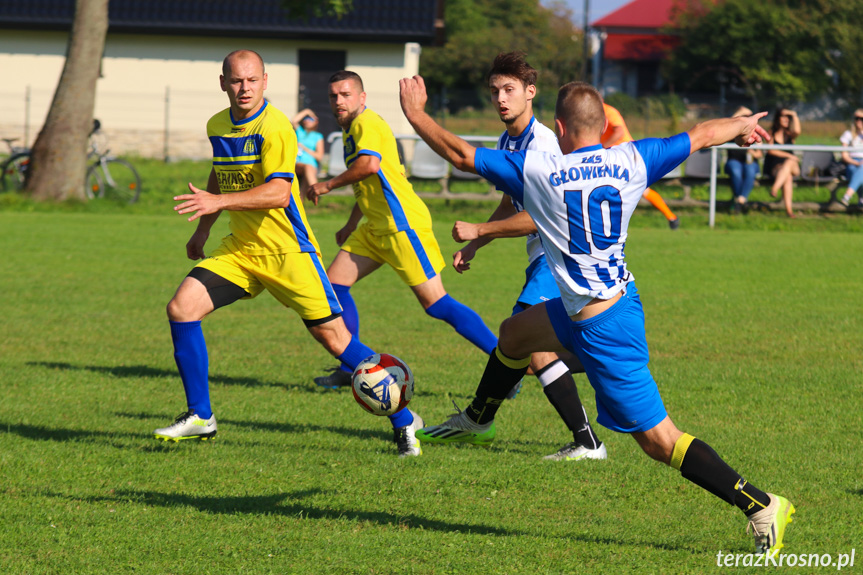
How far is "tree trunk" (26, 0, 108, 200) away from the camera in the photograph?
701 inches

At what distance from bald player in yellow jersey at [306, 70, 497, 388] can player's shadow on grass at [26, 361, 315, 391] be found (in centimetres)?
28

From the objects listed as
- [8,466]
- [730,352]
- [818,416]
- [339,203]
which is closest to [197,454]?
[8,466]

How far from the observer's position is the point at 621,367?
3.87m

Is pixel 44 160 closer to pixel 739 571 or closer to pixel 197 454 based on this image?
pixel 197 454

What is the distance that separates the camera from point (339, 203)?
727 inches

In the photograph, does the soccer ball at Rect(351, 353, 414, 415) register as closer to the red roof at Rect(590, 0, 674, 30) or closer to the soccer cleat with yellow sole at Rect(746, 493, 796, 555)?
the soccer cleat with yellow sole at Rect(746, 493, 796, 555)

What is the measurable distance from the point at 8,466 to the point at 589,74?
59.9 metres

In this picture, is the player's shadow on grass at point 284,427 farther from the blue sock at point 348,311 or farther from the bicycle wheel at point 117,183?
the bicycle wheel at point 117,183

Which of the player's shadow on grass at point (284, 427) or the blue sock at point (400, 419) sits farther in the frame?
the player's shadow on grass at point (284, 427)

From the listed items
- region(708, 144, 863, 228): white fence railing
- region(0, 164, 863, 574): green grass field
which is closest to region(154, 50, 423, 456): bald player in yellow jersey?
region(0, 164, 863, 574): green grass field

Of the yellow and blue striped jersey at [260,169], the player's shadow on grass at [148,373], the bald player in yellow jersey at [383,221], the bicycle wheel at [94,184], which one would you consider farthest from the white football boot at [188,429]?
the bicycle wheel at [94,184]

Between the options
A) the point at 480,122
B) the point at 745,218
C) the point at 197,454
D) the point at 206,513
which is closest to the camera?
the point at 206,513

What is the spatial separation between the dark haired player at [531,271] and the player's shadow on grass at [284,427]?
573 millimetres

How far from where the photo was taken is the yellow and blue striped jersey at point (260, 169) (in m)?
5.21
